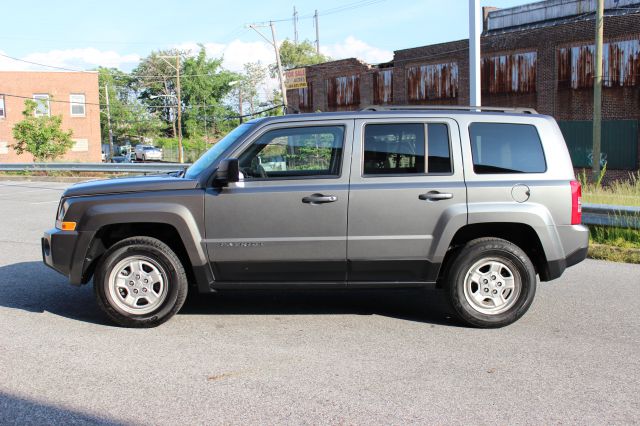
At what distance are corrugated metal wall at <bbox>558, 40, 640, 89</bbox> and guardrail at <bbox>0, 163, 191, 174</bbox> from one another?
18637mm

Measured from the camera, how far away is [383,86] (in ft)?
131

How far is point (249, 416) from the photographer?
384 centimetres

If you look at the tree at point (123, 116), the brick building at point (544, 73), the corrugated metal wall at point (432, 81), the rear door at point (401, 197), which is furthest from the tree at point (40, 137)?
the tree at point (123, 116)

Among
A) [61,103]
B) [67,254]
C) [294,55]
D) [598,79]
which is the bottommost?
[67,254]

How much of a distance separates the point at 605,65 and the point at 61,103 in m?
40.2

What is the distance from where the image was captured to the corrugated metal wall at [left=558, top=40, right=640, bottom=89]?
89.7 feet

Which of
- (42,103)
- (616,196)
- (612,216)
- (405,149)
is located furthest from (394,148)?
(42,103)

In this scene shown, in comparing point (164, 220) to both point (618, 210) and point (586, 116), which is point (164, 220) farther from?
point (586, 116)

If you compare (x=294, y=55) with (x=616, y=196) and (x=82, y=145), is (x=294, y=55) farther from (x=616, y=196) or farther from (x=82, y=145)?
(x=616, y=196)

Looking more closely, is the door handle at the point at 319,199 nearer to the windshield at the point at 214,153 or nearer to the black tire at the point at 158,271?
the windshield at the point at 214,153

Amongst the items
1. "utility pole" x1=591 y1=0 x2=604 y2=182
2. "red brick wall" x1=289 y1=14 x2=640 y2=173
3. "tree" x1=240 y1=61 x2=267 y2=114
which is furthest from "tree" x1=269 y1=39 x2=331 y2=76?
"utility pole" x1=591 y1=0 x2=604 y2=182

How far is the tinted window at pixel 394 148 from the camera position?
5.73m

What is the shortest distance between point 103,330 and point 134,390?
156 centimetres

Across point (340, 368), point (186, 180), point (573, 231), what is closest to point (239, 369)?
point (340, 368)
